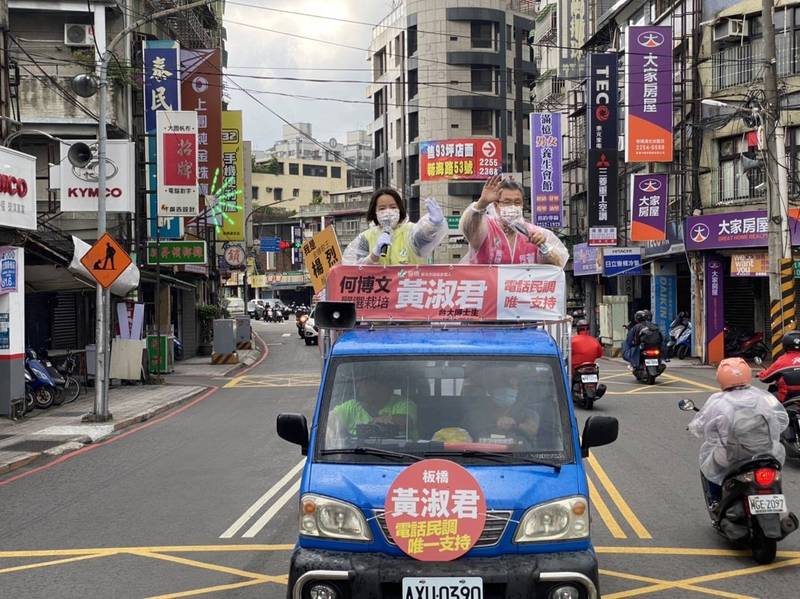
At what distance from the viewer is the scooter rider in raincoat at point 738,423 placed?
7656mm

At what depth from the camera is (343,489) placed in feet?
17.8

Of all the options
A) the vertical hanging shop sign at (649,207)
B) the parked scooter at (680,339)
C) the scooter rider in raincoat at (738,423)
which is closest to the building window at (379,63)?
the vertical hanging shop sign at (649,207)

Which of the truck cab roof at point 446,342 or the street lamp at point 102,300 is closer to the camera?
the truck cab roof at point 446,342

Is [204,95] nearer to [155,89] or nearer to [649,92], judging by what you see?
[155,89]

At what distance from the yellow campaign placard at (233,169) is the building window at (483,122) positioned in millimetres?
33429

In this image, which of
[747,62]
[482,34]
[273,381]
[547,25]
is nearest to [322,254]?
[273,381]

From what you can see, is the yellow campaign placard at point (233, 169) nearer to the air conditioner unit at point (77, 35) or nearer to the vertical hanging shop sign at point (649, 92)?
the air conditioner unit at point (77, 35)

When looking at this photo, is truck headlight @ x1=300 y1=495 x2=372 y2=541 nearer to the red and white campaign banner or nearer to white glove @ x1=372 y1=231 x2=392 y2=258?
the red and white campaign banner

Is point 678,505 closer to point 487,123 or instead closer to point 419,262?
point 419,262

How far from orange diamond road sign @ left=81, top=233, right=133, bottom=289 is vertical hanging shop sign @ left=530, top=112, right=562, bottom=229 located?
26042 millimetres

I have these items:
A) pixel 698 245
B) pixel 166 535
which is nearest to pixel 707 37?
pixel 698 245

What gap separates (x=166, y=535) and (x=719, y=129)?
25.6 meters

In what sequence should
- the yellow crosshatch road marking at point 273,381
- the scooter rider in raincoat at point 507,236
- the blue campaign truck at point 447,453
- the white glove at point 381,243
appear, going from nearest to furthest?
the blue campaign truck at point 447,453
the scooter rider in raincoat at point 507,236
the white glove at point 381,243
the yellow crosshatch road marking at point 273,381

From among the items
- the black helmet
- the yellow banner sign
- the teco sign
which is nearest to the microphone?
the black helmet
